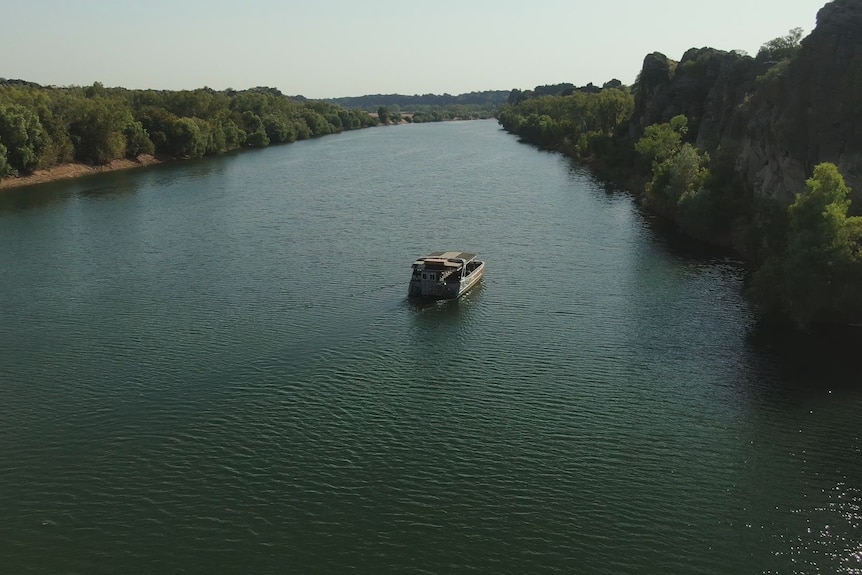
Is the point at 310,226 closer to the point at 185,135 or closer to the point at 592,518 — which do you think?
the point at 592,518

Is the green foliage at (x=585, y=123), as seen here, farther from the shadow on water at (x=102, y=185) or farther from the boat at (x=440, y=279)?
the boat at (x=440, y=279)

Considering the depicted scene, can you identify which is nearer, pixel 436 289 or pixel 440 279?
pixel 436 289

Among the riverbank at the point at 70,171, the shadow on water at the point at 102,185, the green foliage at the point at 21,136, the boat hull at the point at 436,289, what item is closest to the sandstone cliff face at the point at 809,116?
the boat hull at the point at 436,289

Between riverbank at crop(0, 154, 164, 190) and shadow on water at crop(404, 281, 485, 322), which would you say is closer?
shadow on water at crop(404, 281, 485, 322)

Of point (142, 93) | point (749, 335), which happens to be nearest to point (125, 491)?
point (749, 335)

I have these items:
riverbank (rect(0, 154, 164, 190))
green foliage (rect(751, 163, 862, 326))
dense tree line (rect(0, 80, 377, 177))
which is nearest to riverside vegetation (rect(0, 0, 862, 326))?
green foliage (rect(751, 163, 862, 326))

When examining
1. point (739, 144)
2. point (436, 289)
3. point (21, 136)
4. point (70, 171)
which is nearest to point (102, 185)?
point (21, 136)

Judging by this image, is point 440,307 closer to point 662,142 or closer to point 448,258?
point 448,258

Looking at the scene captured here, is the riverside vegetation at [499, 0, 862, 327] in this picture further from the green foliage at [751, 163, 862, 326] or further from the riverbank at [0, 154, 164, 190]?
the riverbank at [0, 154, 164, 190]
